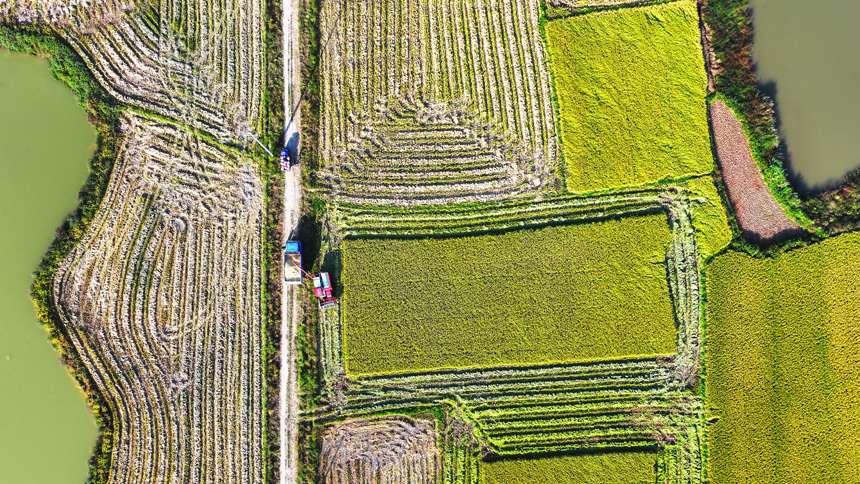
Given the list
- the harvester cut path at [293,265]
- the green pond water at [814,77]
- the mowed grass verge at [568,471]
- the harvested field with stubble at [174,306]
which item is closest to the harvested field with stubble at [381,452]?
the mowed grass verge at [568,471]

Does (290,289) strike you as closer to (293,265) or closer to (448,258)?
(293,265)

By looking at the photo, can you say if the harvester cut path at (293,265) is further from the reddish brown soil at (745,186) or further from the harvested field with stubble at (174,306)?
the reddish brown soil at (745,186)

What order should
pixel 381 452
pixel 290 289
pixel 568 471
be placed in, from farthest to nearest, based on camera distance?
pixel 290 289 → pixel 381 452 → pixel 568 471

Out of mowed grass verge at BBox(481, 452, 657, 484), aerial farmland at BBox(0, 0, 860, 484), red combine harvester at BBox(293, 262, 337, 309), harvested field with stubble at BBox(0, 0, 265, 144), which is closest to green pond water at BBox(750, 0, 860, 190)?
aerial farmland at BBox(0, 0, 860, 484)

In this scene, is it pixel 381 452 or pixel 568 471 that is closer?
pixel 568 471

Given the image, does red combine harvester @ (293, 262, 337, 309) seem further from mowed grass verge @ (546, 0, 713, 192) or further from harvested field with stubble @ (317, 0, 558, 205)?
mowed grass verge @ (546, 0, 713, 192)

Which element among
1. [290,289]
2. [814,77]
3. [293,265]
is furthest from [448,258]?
[814,77]

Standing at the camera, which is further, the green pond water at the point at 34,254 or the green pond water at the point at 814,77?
the green pond water at the point at 814,77
